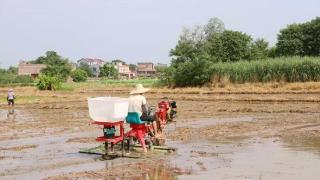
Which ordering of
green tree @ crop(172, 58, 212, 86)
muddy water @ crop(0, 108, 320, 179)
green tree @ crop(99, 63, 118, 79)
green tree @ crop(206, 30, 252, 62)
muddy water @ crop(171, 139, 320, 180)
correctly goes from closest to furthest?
muddy water @ crop(171, 139, 320, 180)
muddy water @ crop(0, 108, 320, 179)
green tree @ crop(172, 58, 212, 86)
green tree @ crop(206, 30, 252, 62)
green tree @ crop(99, 63, 118, 79)

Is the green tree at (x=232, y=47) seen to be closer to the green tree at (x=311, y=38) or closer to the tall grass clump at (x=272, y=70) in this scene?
the green tree at (x=311, y=38)

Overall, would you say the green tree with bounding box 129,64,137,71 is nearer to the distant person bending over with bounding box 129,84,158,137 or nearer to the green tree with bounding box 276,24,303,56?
the green tree with bounding box 276,24,303,56

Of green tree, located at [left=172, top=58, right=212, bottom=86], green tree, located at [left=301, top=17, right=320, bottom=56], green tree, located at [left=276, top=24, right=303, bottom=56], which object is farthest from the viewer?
green tree, located at [left=276, top=24, right=303, bottom=56]

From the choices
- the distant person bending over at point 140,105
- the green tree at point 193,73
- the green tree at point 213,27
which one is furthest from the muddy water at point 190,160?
the green tree at point 213,27

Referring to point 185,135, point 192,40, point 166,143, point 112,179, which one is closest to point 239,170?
point 112,179

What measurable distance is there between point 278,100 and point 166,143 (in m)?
19.6

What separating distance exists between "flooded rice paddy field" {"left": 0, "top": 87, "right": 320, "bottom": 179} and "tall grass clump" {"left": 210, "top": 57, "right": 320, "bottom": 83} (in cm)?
2061

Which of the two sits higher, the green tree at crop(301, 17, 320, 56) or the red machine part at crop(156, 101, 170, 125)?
the green tree at crop(301, 17, 320, 56)

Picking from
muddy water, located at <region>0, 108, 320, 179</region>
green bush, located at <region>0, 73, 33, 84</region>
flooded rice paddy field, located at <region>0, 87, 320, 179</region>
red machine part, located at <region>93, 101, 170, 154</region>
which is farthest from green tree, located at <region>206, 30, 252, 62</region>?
red machine part, located at <region>93, 101, 170, 154</region>

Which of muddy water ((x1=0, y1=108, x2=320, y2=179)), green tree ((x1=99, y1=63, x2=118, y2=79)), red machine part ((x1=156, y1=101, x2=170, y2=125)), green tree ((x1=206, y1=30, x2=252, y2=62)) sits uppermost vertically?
green tree ((x1=206, y1=30, x2=252, y2=62))

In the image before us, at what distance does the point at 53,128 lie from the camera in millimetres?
20641

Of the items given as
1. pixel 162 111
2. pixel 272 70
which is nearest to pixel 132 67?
pixel 272 70

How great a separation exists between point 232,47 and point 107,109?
163ft

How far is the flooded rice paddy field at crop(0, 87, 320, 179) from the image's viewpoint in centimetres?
1021
